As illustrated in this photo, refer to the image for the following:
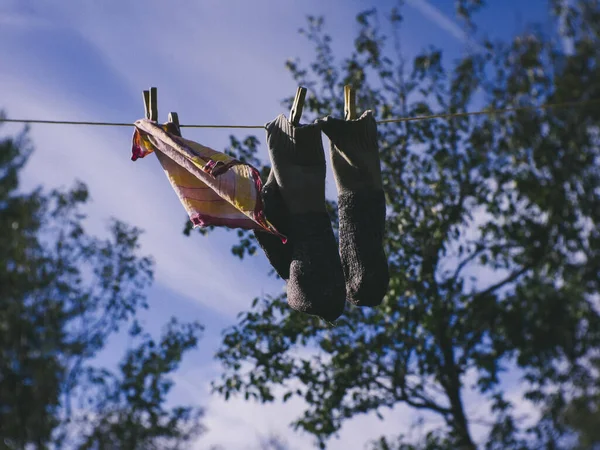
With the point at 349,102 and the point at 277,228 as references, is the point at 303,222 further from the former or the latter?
the point at 349,102

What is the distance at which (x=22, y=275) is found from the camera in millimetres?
7949

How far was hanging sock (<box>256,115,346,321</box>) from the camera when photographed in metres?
2.21

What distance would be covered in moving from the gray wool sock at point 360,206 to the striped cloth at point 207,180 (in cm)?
22

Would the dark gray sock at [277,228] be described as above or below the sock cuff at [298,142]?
below

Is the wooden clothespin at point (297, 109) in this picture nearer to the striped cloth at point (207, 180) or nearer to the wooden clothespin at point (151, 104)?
the striped cloth at point (207, 180)

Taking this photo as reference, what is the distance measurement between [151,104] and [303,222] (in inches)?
27.5

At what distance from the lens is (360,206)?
2340 millimetres

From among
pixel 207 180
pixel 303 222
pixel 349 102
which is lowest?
pixel 303 222

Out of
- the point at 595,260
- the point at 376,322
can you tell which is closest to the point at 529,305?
the point at 595,260

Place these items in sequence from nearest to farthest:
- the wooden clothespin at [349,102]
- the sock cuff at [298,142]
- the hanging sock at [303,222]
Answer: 1. the hanging sock at [303,222]
2. the sock cuff at [298,142]
3. the wooden clothespin at [349,102]

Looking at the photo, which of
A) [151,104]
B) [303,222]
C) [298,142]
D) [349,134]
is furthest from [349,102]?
[151,104]

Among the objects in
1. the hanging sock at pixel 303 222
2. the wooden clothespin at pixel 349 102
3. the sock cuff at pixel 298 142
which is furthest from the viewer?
the wooden clothespin at pixel 349 102

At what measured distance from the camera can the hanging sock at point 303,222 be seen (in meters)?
2.21

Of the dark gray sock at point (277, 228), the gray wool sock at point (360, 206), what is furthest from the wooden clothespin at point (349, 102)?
the dark gray sock at point (277, 228)
